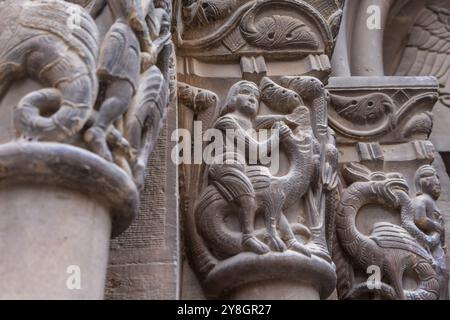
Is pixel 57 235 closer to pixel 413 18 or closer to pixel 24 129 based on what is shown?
pixel 24 129

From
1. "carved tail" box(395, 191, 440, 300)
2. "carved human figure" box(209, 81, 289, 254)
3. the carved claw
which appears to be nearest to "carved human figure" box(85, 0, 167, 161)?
"carved human figure" box(209, 81, 289, 254)

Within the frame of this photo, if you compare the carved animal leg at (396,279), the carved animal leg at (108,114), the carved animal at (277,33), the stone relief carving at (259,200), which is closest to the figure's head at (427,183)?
the carved animal leg at (396,279)

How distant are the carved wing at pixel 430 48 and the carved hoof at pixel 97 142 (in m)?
2.74

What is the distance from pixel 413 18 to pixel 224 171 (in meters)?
2.41

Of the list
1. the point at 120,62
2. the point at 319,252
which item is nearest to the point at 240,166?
the point at 319,252

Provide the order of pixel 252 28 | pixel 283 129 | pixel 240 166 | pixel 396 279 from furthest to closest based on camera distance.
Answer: pixel 252 28
pixel 396 279
pixel 283 129
pixel 240 166

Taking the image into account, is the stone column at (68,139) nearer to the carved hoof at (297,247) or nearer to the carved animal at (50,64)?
the carved animal at (50,64)

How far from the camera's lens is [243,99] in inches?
93.0

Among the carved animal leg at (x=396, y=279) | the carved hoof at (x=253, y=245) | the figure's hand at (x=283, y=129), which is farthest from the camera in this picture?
the carved animal leg at (x=396, y=279)

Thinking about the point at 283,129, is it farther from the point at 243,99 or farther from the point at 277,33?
the point at 277,33

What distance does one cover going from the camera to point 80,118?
5.02ft

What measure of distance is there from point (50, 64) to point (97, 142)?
199 millimetres

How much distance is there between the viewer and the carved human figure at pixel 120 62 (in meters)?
1.57

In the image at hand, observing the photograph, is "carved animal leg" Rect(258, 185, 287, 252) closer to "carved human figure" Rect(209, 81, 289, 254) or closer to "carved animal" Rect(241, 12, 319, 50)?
"carved human figure" Rect(209, 81, 289, 254)
